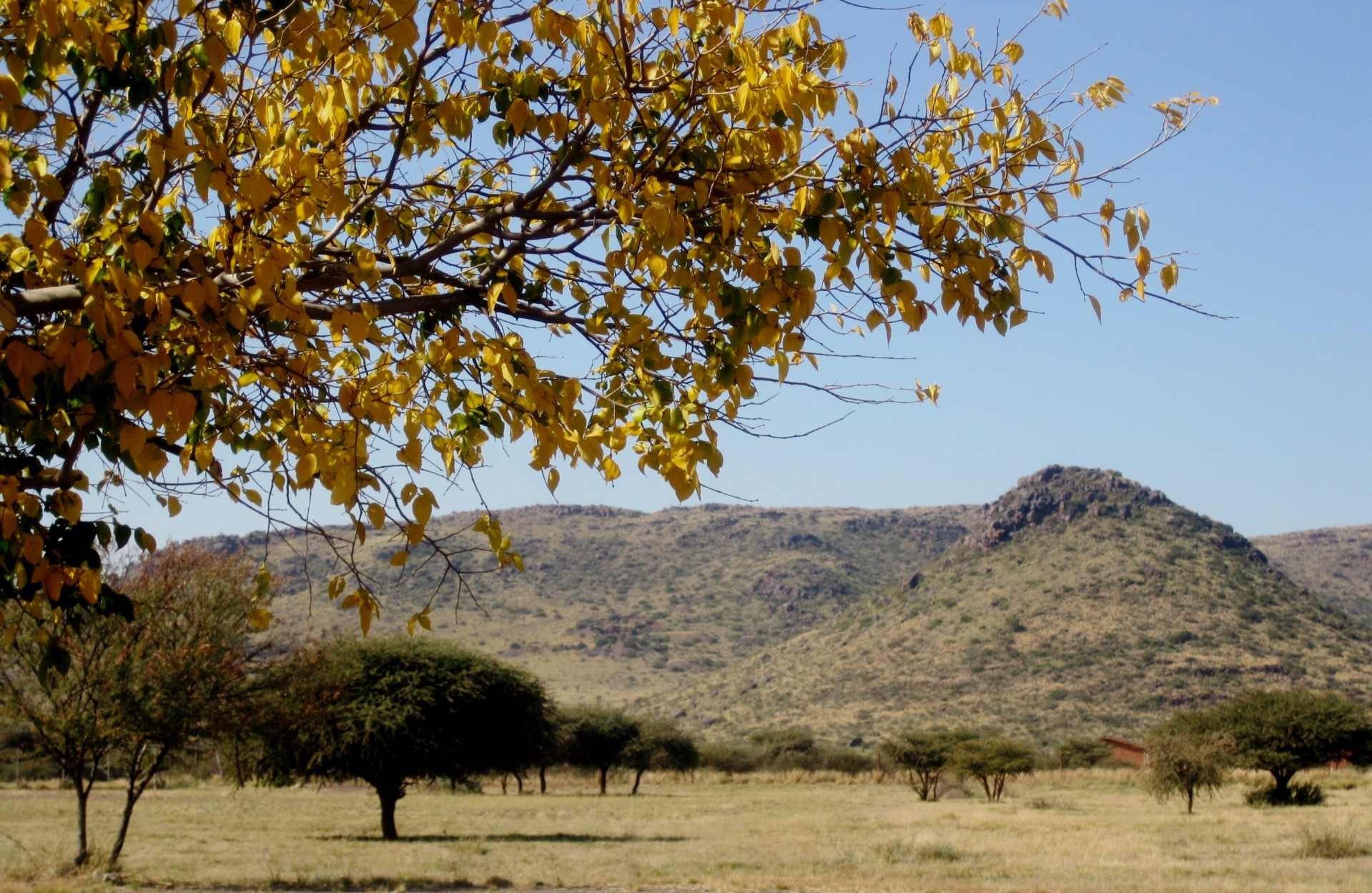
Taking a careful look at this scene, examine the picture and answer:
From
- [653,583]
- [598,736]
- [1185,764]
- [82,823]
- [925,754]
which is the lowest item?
[925,754]

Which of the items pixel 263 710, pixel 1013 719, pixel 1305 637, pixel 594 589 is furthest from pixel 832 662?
pixel 263 710

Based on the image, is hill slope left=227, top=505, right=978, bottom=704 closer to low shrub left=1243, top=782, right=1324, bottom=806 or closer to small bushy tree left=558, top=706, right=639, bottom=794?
small bushy tree left=558, top=706, right=639, bottom=794

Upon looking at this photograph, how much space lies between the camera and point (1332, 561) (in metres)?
112

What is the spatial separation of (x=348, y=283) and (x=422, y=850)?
973 inches

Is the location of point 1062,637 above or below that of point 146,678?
below

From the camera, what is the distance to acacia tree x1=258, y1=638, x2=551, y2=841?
91.8ft

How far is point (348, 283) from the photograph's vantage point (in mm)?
3926

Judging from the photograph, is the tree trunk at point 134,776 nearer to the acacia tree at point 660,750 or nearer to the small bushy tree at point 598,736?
the small bushy tree at point 598,736

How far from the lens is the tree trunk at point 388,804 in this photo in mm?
29844

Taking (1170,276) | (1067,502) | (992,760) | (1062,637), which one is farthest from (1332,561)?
(1170,276)

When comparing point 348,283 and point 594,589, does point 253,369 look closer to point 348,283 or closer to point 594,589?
point 348,283

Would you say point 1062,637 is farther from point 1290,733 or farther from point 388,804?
point 388,804

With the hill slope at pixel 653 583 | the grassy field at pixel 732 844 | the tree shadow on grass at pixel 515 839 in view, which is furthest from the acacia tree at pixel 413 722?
the hill slope at pixel 653 583

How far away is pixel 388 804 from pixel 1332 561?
110m
